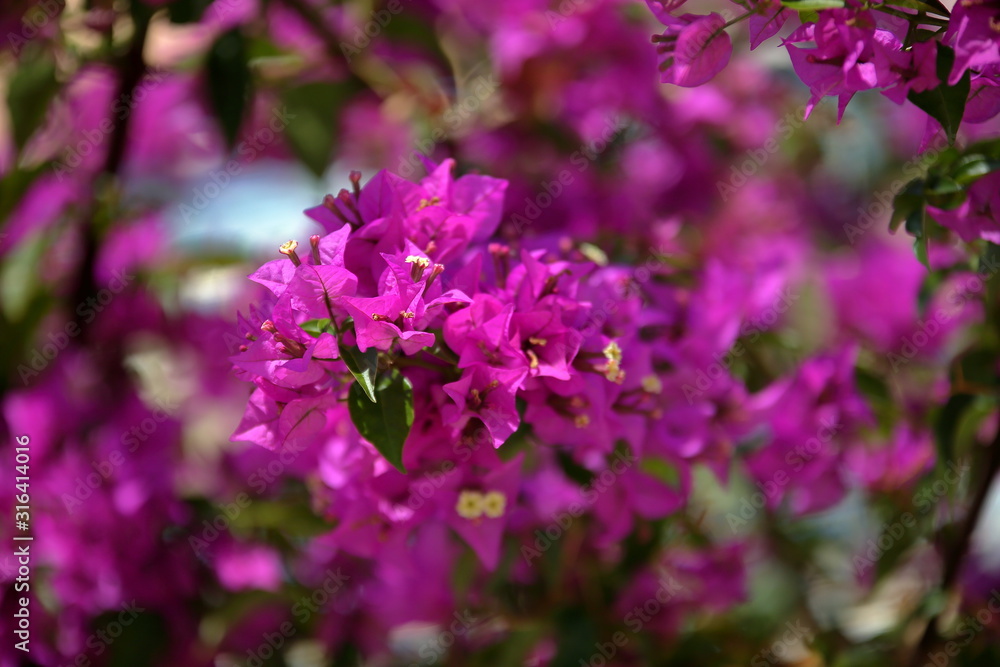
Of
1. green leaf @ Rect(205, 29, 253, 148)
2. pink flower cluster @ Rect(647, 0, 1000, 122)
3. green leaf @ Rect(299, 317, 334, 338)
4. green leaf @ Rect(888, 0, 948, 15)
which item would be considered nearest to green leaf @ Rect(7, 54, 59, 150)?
green leaf @ Rect(205, 29, 253, 148)

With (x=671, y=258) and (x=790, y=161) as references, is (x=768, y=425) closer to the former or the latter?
(x=671, y=258)

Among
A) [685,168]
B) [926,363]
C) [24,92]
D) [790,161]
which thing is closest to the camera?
[24,92]

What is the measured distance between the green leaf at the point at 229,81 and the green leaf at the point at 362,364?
1.85 ft

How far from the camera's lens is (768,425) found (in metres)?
0.97

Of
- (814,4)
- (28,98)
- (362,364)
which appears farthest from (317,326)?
(28,98)

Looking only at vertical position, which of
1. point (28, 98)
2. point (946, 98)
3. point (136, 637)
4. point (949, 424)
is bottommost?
point (136, 637)

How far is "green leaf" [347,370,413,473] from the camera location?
1.94 ft

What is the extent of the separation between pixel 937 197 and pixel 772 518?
63 centimetres

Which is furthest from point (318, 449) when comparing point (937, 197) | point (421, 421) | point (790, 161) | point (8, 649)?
point (790, 161)

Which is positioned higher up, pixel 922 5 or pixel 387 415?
pixel 922 5

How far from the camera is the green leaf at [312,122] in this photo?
1202 mm

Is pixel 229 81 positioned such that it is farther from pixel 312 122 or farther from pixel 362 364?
pixel 362 364

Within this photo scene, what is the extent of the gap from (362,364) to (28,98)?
0.75 metres

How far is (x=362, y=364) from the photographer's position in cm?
58
